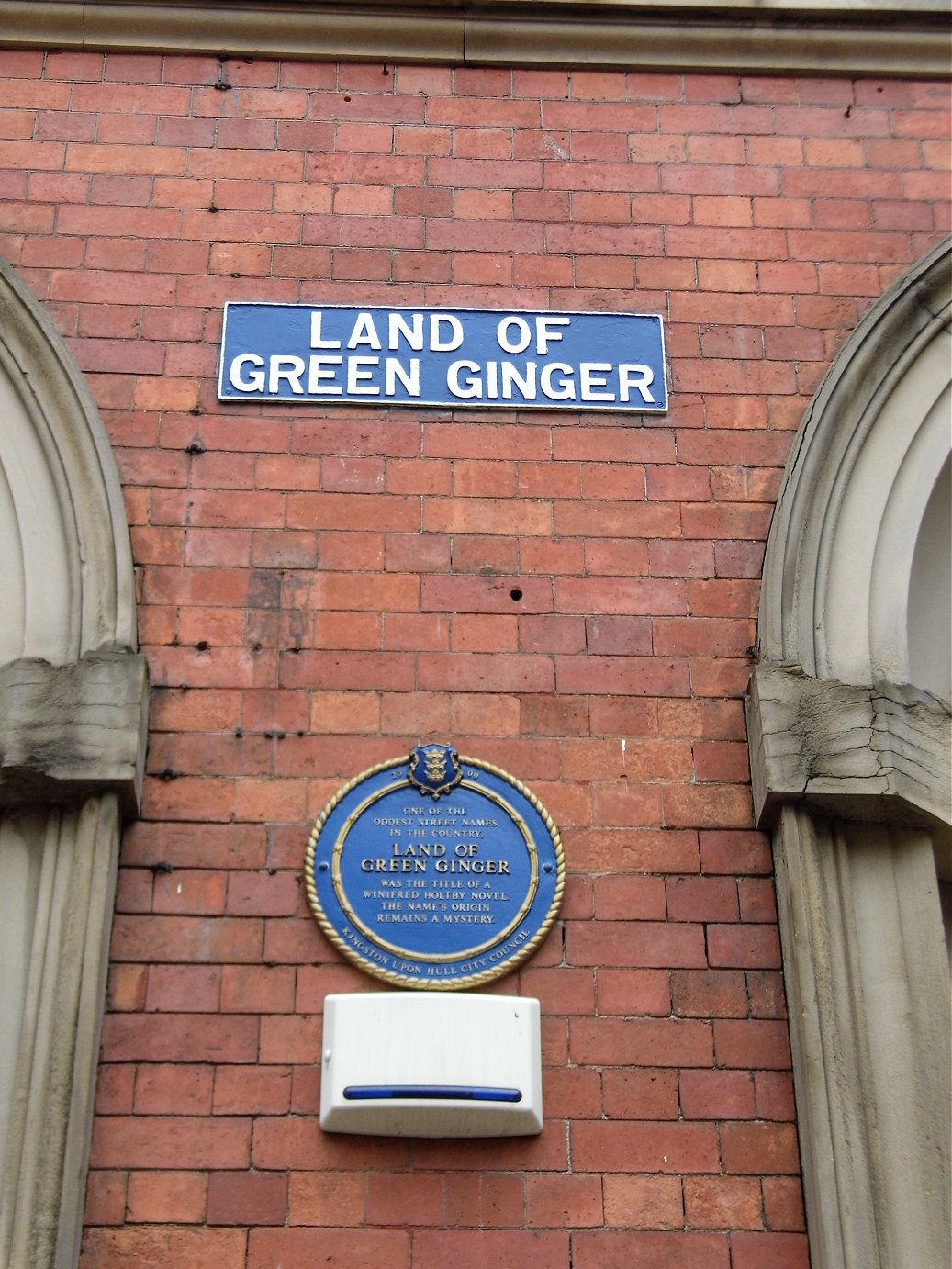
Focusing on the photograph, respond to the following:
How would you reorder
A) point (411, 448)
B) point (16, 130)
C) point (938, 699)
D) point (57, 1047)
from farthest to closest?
point (16, 130) < point (411, 448) < point (938, 699) < point (57, 1047)

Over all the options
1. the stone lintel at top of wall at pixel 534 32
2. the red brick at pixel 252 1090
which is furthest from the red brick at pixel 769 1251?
the stone lintel at top of wall at pixel 534 32

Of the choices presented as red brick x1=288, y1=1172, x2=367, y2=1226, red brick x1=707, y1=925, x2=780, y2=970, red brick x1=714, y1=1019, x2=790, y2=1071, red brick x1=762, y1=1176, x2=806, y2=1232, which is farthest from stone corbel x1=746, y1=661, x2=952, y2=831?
red brick x1=288, y1=1172, x2=367, y2=1226

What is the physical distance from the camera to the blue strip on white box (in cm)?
480

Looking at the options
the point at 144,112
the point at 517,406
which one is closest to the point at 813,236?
the point at 517,406

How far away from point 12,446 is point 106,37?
1769mm

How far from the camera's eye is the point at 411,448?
471cm

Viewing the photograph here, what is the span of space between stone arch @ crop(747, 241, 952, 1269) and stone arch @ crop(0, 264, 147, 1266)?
5.75ft

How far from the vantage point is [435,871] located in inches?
159

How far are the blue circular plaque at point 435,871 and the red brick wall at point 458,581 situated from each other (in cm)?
7

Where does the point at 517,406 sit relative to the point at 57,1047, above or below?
above

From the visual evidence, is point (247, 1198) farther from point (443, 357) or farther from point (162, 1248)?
point (443, 357)

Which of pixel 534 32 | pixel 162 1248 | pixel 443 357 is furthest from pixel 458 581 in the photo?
pixel 534 32

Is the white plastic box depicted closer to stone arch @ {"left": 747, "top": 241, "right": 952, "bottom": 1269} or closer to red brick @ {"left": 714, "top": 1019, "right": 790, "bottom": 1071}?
red brick @ {"left": 714, "top": 1019, "right": 790, "bottom": 1071}

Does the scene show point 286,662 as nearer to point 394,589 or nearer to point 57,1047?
point 394,589
